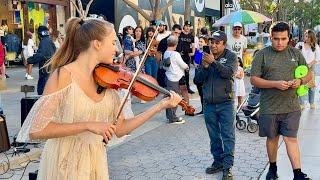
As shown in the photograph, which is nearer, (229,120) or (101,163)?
(101,163)

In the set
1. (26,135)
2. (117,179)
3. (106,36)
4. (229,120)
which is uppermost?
(106,36)

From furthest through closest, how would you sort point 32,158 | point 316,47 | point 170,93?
1. point 316,47
2. point 32,158
3. point 170,93

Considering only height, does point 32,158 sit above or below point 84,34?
below

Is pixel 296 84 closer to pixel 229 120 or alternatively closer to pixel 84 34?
pixel 229 120

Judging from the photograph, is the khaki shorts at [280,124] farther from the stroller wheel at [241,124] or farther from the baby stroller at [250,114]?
the stroller wheel at [241,124]

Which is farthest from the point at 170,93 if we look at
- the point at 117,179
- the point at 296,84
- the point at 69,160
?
the point at 117,179

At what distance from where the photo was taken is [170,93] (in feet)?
9.30

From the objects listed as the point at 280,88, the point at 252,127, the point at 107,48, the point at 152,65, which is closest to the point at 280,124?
the point at 280,88

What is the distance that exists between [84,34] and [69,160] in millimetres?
709

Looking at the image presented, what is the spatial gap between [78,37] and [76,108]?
1.30ft

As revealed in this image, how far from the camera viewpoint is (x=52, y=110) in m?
2.56

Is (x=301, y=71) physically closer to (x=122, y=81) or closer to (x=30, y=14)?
(x=122, y=81)

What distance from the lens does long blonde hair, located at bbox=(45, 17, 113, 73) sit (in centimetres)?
263

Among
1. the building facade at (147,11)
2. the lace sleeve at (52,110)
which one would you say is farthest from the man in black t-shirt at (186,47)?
the building facade at (147,11)
